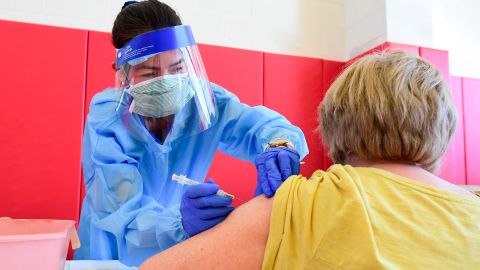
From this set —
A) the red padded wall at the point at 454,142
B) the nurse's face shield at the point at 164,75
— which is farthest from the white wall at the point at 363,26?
the nurse's face shield at the point at 164,75

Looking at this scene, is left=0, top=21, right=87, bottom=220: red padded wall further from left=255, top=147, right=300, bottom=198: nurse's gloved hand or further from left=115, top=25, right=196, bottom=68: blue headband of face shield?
left=255, top=147, right=300, bottom=198: nurse's gloved hand

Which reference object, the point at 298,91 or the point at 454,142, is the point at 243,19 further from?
the point at 454,142

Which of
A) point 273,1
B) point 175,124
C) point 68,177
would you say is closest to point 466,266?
point 175,124

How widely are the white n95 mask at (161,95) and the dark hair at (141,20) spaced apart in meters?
0.15

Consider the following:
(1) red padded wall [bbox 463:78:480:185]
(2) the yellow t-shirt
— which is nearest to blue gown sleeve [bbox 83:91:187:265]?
(2) the yellow t-shirt

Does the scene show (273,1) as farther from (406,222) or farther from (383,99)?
(406,222)

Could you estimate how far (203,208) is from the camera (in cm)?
79

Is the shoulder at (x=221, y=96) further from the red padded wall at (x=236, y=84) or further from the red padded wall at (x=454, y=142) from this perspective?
the red padded wall at (x=454, y=142)

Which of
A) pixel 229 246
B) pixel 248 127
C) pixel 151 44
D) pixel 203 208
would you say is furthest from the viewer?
pixel 248 127

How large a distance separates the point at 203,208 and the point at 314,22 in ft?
5.85

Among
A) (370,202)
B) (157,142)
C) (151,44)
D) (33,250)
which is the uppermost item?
(151,44)

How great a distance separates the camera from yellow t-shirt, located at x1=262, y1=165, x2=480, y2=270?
54cm

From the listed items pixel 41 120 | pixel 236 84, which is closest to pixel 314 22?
pixel 236 84

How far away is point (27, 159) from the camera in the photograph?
1633 millimetres
